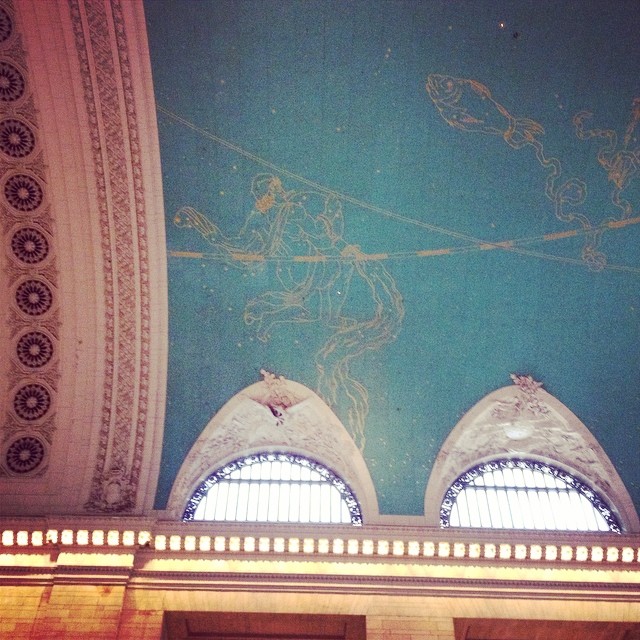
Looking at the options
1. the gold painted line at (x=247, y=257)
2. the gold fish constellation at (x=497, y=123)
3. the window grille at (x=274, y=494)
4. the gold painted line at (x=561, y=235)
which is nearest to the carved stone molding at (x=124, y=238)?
the window grille at (x=274, y=494)

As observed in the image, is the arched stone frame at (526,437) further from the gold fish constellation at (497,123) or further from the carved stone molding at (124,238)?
the carved stone molding at (124,238)

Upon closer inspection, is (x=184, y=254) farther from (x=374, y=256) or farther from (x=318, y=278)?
(x=374, y=256)

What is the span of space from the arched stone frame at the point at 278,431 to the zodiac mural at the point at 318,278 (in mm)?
298

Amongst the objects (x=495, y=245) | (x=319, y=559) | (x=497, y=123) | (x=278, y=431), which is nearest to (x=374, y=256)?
(x=495, y=245)

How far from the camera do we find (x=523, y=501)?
12250 mm

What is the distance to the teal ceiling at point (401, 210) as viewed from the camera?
10.8 metres

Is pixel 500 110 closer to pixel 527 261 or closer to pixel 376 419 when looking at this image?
pixel 527 261

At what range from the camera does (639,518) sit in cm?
1202

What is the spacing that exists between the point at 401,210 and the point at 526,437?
14.7 ft

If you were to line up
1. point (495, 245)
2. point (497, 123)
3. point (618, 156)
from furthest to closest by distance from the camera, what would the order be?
point (495, 245), point (618, 156), point (497, 123)

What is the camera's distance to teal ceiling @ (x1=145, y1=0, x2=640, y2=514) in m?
10.8

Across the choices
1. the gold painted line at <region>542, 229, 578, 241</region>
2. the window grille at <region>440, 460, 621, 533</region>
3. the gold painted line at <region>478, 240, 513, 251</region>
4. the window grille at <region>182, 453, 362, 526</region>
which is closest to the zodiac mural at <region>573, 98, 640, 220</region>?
the gold painted line at <region>542, 229, 578, 241</region>

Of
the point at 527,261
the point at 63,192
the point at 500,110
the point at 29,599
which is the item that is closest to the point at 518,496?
the point at 527,261

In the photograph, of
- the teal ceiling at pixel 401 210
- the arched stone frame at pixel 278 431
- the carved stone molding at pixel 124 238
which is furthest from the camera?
the arched stone frame at pixel 278 431
